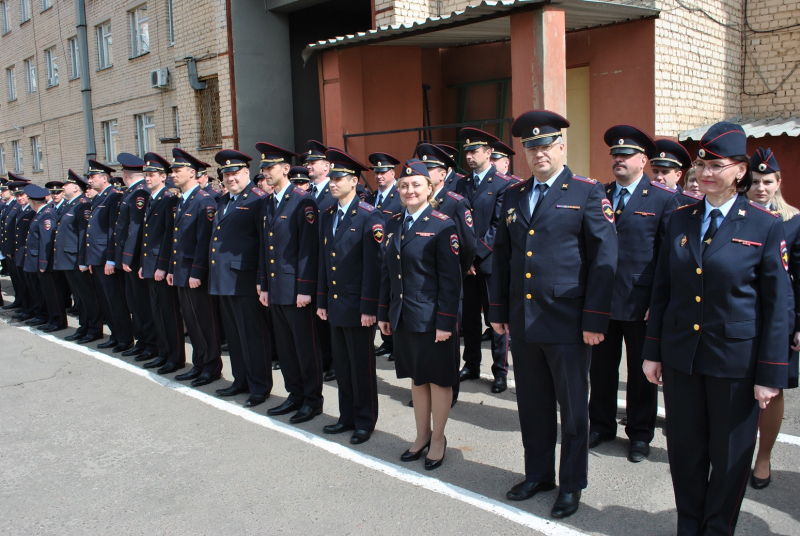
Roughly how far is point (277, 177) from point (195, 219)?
1337 millimetres

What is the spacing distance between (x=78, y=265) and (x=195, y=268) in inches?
123

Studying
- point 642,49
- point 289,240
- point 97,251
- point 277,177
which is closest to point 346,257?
point 289,240

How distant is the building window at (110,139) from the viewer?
17578 millimetres

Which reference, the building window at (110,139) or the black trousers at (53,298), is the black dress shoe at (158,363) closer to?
the black trousers at (53,298)

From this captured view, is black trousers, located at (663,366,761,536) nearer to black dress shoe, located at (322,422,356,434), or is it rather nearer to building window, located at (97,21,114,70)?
black dress shoe, located at (322,422,356,434)

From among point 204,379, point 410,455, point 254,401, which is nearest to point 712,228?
point 410,455

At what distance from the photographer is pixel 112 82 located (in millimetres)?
17078

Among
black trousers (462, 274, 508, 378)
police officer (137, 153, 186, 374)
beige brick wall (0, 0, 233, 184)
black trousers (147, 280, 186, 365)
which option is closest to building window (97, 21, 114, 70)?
beige brick wall (0, 0, 233, 184)

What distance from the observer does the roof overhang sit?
7492 millimetres

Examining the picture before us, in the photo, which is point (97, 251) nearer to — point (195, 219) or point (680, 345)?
point (195, 219)

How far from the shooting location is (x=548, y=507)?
3445 mm

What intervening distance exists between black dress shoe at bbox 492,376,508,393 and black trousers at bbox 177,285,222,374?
263 centimetres

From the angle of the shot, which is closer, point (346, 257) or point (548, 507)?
point (548, 507)

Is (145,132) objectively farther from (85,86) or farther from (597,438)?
(597,438)
